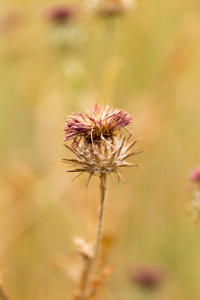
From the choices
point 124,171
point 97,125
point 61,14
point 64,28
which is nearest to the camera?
point 97,125

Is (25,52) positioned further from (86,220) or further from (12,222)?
(86,220)

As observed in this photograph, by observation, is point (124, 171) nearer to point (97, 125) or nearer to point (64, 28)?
point (64, 28)

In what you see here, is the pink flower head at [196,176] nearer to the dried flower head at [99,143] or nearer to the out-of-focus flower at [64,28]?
the dried flower head at [99,143]

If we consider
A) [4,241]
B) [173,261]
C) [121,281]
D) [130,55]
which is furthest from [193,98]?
[4,241]

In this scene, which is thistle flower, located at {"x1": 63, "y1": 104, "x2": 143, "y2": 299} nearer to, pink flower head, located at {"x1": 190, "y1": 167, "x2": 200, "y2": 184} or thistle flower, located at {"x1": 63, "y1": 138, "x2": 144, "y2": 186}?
thistle flower, located at {"x1": 63, "y1": 138, "x2": 144, "y2": 186}

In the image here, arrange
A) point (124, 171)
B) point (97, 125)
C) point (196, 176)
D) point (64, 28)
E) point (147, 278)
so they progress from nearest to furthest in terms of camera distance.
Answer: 1. point (97, 125)
2. point (196, 176)
3. point (147, 278)
4. point (64, 28)
5. point (124, 171)

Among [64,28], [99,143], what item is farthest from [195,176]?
[64,28]

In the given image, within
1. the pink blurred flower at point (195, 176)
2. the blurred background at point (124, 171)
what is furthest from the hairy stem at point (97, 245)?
the pink blurred flower at point (195, 176)
